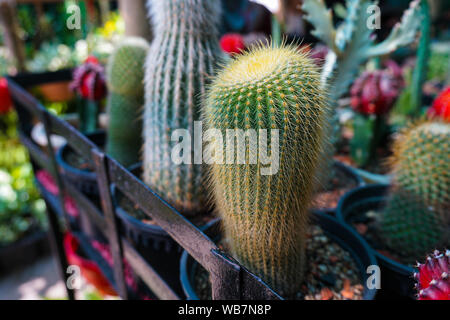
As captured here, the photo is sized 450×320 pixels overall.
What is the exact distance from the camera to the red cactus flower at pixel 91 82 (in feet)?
4.09

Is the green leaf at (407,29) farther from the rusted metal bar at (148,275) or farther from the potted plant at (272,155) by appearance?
the rusted metal bar at (148,275)

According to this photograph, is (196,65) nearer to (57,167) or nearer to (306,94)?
(306,94)

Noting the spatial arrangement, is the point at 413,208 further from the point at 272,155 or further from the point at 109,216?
the point at 109,216

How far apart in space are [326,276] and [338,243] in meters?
0.12

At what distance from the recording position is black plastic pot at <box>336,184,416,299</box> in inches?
27.8

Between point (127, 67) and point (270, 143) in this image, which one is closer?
point (270, 143)

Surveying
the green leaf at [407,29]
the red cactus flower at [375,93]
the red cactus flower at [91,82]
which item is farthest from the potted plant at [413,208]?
the red cactus flower at [91,82]

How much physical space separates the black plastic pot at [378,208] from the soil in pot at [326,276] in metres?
0.06

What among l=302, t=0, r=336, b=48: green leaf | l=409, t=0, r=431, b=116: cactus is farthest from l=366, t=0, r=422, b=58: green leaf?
l=409, t=0, r=431, b=116: cactus

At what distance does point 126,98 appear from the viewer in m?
1.04

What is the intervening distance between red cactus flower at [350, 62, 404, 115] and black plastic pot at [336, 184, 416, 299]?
37cm

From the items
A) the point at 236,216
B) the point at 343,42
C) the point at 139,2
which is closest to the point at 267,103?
the point at 236,216

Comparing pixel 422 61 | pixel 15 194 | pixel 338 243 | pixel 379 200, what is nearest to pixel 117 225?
pixel 338 243

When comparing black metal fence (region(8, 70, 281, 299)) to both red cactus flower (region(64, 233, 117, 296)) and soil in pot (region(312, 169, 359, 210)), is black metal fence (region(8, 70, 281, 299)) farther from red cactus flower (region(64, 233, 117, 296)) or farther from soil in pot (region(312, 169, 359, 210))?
soil in pot (region(312, 169, 359, 210))
